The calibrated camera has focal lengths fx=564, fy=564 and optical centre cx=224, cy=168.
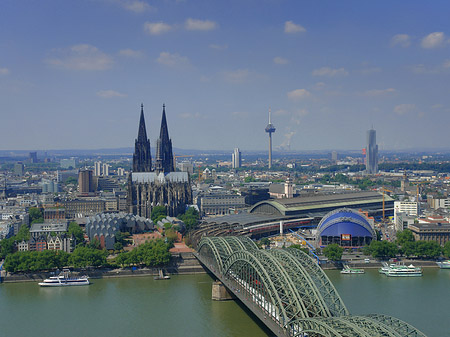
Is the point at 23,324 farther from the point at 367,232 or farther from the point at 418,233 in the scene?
the point at 418,233

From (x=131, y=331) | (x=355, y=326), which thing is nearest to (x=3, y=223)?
(x=131, y=331)

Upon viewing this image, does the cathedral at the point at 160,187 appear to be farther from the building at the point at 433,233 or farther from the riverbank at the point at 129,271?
the building at the point at 433,233

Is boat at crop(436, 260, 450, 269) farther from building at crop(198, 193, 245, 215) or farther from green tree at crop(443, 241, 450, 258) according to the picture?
building at crop(198, 193, 245, 215)

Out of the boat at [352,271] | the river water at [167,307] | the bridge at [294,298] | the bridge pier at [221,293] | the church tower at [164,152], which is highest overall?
the church tower at [164,152]

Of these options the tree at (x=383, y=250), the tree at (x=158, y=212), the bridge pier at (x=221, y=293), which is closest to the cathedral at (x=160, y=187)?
the tree at (x=158, y=212)

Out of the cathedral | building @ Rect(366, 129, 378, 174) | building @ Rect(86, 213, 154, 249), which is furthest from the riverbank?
building @ Rect(366, 129, 378, 174)
